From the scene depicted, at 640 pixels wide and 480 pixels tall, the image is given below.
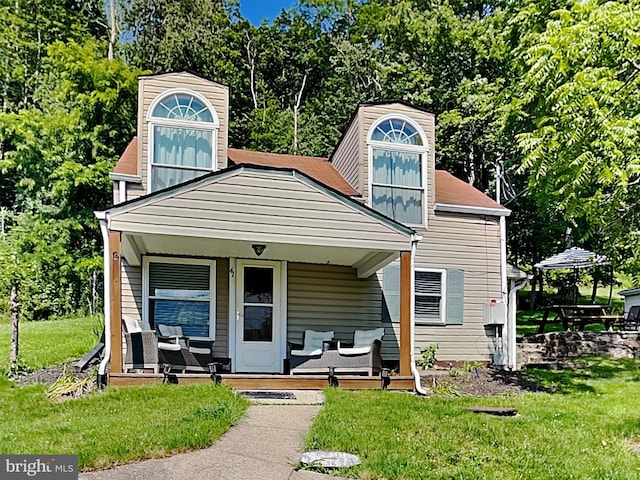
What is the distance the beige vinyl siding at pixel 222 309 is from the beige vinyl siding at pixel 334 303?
1.10 metres

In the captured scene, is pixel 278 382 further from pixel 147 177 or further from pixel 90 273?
pixel 90 273

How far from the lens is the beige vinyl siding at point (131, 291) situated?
1003 cm

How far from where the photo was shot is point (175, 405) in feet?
21.0

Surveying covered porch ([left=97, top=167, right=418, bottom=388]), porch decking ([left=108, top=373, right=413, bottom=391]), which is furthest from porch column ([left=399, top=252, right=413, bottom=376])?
porch decking ([left=108, top=373, right=413, bottom=391])

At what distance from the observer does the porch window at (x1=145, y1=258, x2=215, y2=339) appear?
10.2 m

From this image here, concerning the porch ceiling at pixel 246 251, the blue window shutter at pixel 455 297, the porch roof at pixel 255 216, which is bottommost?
the blue window shutter at pixel 455 297

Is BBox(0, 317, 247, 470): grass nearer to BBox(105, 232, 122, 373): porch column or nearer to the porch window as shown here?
BBox(105, 232, 122, 373): porch column

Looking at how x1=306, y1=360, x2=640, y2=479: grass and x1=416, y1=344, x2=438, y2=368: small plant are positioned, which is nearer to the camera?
x1=306, y1=360, x2=640, y2=479: grass

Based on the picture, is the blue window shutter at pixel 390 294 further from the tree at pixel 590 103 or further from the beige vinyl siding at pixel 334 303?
the tree at pixel 590 103

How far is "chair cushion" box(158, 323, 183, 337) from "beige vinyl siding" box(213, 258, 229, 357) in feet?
2.27

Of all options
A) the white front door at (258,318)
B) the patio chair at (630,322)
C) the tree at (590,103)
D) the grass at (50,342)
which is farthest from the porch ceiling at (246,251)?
the patio chair at (630,322)

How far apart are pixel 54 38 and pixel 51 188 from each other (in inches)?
298

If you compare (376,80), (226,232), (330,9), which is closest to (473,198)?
(226,232)

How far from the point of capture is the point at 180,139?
34.9 feet
